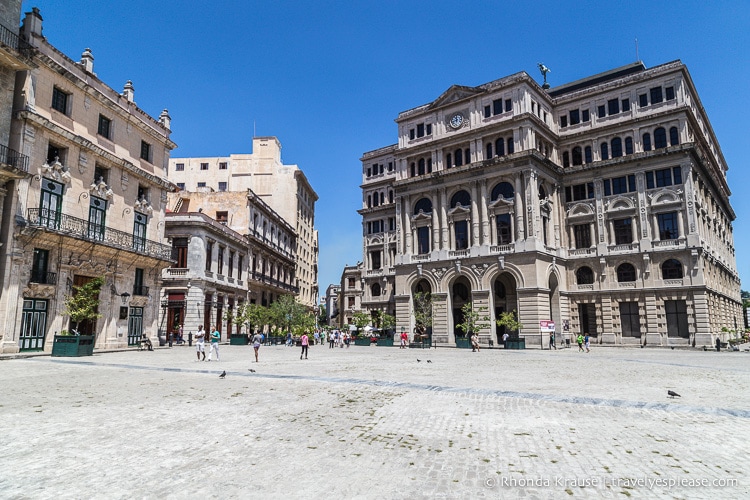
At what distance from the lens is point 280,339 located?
50.5 metres

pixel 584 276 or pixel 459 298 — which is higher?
pixel 584 276

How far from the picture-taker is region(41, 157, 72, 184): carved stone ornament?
26.1 meters

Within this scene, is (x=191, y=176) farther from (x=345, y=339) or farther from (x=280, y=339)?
(x=345, y=339)

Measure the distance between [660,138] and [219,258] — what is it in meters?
44.1

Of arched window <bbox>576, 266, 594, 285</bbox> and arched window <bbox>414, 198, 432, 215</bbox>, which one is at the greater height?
arched window <bbox>414, 198, 432, 215</bbox>

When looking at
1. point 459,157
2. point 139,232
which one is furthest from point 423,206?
point 139,232

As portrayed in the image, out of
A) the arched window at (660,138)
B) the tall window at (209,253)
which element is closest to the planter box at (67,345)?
the tall window at (209,253)

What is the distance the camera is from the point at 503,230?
4603 cm

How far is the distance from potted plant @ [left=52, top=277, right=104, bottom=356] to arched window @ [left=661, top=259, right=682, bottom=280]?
44936 millimetres

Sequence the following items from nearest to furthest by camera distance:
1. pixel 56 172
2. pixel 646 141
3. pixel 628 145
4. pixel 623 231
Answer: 1. pixel 56 172
2. pixel 646 141
3. pixel 623 231
4. pixel 628 145

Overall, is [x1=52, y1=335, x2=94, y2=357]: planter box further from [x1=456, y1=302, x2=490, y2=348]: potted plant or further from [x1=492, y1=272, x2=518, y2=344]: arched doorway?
[x1=492, y1=272, x2=518, y2=344]: arched doorway

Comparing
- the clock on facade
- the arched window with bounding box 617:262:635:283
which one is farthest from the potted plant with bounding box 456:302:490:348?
the clock on facade

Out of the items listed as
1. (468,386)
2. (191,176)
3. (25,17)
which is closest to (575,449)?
(468,386)

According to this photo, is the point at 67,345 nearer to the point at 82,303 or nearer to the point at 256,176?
the point at 82,303
